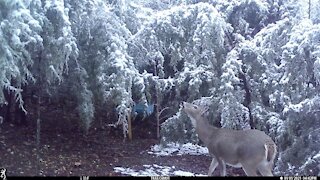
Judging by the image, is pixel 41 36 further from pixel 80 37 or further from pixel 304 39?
pixel 304 39

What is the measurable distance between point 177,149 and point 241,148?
1917 millimetres

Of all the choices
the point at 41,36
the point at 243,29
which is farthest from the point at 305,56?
the point at 41,36

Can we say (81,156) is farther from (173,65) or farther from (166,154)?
(173,65)

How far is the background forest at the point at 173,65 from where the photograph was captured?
5.46 metres

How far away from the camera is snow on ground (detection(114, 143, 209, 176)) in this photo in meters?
5.53

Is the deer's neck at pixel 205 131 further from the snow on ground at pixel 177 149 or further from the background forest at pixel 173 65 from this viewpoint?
the snow on ground at pixel 177 149

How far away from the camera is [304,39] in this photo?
5719 millimetres

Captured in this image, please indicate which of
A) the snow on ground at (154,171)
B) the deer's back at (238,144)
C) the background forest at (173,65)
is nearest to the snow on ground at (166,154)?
the snow on ground at (154,171)

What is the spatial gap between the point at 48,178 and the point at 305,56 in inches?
119

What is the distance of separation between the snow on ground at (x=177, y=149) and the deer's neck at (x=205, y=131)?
3.60ft

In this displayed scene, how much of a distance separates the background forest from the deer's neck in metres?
Answer: 0.56

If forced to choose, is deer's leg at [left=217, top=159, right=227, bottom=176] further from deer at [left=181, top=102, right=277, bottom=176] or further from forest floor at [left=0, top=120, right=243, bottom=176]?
forest floor at [left=0, top=120, right=243, bottom=176]

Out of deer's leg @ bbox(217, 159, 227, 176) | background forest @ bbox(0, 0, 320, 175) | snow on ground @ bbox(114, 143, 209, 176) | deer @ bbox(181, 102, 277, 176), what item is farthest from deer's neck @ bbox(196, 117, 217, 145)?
background forest @ bbox(0, 0, 320, 175)

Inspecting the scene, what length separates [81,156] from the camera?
19.6 feet
